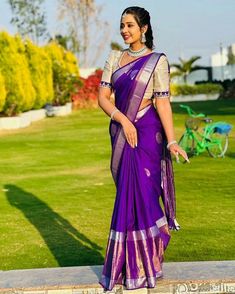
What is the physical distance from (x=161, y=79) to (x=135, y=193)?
0.75 m

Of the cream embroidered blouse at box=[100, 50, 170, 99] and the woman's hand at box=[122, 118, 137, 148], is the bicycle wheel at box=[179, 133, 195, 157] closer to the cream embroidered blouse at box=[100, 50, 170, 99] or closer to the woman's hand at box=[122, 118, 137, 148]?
the cream embroidered blouse at box=[100, 50, 170, 99]

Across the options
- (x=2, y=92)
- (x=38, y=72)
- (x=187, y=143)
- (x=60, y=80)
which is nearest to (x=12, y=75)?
(x=2, y=92)

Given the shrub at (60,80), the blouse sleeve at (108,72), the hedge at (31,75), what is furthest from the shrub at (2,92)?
the blouse sleeve at (108,72)

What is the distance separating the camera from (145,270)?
405 centimetres

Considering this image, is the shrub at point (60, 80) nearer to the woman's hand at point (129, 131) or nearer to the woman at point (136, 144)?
the woman at point (136, 144)

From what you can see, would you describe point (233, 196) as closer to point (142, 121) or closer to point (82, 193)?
point (82, 193)

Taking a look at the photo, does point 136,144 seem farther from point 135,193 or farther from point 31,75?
point 31,75

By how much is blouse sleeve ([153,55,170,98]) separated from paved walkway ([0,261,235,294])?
1.24 meters

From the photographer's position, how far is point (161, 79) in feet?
13.1

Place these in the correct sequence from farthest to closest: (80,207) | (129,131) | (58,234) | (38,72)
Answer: (38,72) < (80,207) < (58,234) < (129,131)

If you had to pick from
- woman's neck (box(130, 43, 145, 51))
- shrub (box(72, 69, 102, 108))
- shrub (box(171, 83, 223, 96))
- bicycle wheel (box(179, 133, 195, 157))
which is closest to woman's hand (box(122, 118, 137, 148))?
woman's neck (box(130, 43, 145, 51))

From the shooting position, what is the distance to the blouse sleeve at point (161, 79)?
4.00 metres

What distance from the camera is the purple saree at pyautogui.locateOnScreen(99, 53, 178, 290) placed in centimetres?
400

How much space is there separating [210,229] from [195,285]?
7.03 ft
